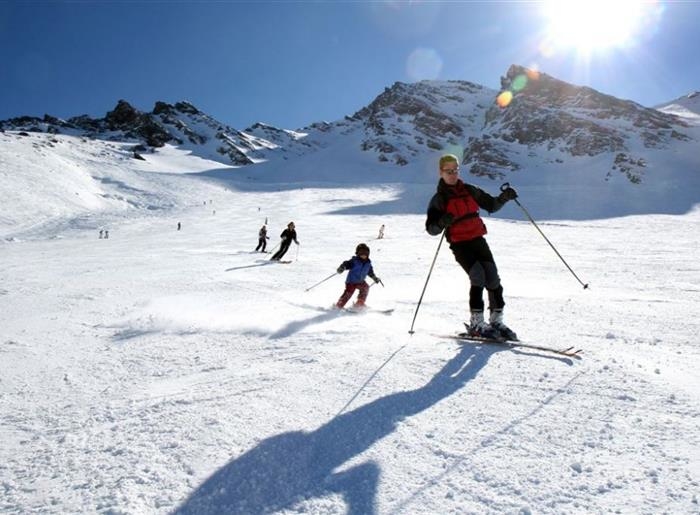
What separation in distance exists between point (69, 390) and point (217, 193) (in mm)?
59143

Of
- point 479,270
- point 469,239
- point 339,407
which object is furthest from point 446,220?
point 339,407

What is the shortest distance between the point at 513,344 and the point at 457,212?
4.70ft

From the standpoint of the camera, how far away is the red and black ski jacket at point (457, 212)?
15.9ft

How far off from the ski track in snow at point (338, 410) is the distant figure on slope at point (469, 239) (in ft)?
1.76

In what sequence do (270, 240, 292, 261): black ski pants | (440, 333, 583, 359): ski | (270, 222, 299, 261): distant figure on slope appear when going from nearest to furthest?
(440, 333, 583, 359): ski, (270, 240, 292, 261): black ski pants, (270, 222, 299, 261): distant figure on slope

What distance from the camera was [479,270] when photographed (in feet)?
15.8

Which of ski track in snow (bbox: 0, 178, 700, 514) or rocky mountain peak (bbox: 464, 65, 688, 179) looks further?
rocky mountain peak (bbox: 464, 65, 688, 179)

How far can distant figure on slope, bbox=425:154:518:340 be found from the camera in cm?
480

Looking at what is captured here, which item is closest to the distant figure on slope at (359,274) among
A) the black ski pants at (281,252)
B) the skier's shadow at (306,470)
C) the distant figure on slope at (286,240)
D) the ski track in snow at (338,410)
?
the ski track in snow at (338,410)

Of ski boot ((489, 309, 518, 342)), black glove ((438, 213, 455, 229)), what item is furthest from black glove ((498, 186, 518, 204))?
ski boot ((489, 309, 518, 342))

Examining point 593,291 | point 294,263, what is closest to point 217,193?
point 294,263

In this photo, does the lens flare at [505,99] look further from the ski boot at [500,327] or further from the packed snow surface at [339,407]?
the ski boot at [500,327]

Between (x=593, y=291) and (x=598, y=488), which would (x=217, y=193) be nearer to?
(x=593, y=291)

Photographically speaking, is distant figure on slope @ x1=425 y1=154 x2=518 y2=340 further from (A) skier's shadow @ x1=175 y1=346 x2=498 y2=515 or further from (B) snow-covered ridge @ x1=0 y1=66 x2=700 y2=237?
(B) snow-covered ridge @ x1=0 y1=66 x2=700 y2=237
